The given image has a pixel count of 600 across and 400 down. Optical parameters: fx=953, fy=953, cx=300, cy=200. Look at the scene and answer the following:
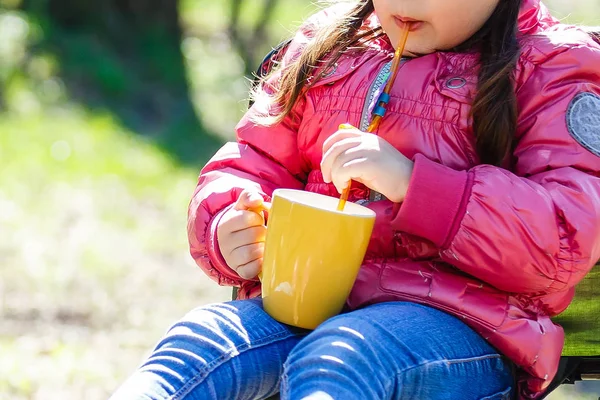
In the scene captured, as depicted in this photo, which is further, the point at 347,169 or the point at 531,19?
the point at 531,19

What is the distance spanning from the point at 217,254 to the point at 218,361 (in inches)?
11.3

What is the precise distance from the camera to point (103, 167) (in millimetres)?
4621

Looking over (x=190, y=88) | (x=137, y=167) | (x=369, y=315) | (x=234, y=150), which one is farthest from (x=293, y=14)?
(x=369, y=315)

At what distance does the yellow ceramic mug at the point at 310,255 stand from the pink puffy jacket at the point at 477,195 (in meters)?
0.12

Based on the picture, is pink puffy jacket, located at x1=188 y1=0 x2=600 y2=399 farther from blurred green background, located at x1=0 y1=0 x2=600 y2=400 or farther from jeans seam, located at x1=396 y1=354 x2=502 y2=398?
blurred green background, located at x1=0 y1=0 x2=600 y2=400

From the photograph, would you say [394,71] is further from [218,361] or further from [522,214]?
[218,361]

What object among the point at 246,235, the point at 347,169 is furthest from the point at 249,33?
the point at 347,169

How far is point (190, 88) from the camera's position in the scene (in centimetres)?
598

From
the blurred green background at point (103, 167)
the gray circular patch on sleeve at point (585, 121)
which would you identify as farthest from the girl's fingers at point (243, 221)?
the blurred green background at point (103, 167)

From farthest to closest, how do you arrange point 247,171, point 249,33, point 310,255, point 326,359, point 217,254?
point 249,33 < point 247,171 < point 217,254 < point 310,255 < point 326,359

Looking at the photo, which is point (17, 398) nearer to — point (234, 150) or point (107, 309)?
point (107, 309)

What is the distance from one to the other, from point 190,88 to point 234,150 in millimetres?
4242

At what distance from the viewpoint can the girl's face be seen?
5.11 feet

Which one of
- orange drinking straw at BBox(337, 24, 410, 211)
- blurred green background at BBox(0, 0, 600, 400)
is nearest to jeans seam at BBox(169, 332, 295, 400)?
orange drinking straw at BBox(337, 24, 410, 211)
